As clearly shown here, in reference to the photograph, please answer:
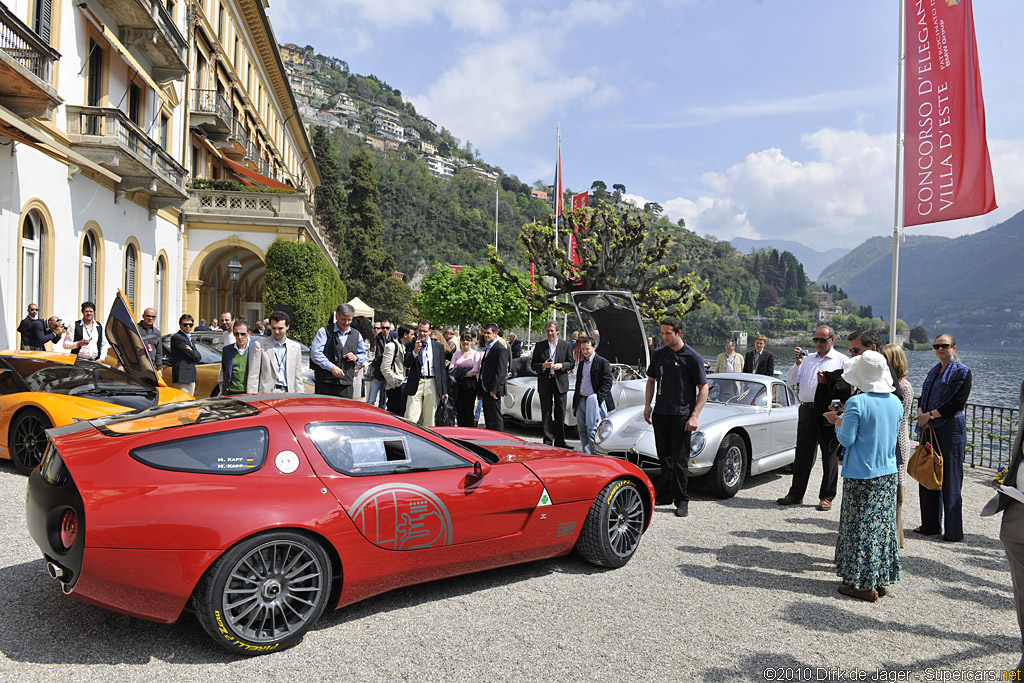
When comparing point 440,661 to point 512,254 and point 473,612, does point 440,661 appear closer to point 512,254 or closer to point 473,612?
point 473,612

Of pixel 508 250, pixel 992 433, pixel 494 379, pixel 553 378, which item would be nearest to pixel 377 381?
pixel 494 379

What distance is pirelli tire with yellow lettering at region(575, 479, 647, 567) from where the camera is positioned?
4930 millimetres

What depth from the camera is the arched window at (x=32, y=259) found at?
46.1 ft

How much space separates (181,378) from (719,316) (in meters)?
79.8

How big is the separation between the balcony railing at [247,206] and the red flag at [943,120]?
22293 millimetres

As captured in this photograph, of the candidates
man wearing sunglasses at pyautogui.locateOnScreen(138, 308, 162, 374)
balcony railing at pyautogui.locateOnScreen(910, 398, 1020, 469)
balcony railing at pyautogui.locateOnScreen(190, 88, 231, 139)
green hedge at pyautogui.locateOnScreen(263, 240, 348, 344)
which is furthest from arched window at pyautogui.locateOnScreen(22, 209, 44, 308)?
balcony railing at pyautogui.locateOnScreen(910, 398, 1020, 469)

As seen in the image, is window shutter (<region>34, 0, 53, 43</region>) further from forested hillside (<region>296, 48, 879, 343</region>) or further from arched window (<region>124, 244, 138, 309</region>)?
forested hillside (<region>296, 48, 879, 343</region>)

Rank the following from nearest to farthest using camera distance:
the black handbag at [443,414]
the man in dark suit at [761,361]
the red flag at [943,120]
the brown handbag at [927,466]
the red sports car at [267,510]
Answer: the red sports car at [267,510] → the brown handbag at [927,466] → the red flag at [943,120] → the black handbag at [443,414] → the man in dark suit at [761,361]

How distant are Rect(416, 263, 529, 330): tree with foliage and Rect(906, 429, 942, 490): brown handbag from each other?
121 ft

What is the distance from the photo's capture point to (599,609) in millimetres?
4316

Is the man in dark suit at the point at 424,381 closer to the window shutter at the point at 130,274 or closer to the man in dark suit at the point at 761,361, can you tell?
the man in dark suit at the point at 761,361

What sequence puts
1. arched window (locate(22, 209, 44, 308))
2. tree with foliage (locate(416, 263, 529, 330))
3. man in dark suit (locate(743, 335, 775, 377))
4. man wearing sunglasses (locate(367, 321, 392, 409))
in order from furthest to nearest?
tree with foliage (locate(416, 263, 529, 330)), arched window (locate(22, 209, 44, 308)), man in dark suit (locate(743, 335, 775, 377)), man wearing sunglasses (locate(367, 321, 392, 409))

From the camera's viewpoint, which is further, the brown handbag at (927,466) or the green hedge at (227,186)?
the green hedge at (227,186)

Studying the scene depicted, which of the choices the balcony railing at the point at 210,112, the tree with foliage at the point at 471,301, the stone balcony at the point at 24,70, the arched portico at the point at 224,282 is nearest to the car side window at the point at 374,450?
the stone balcony at the point at 24,70
